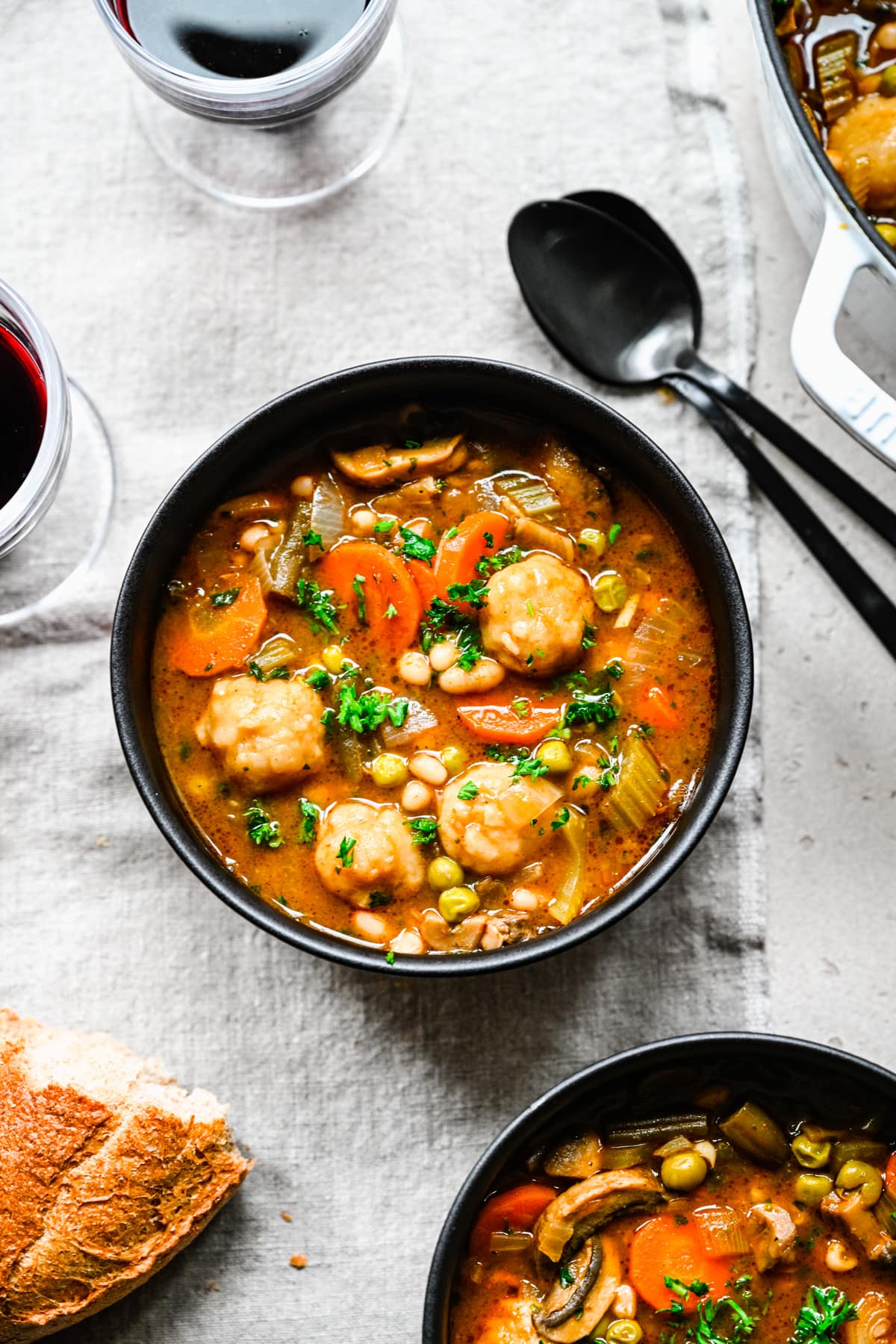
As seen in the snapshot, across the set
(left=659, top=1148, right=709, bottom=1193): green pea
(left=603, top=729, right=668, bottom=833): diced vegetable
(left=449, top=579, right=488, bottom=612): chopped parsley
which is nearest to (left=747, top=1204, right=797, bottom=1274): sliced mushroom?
(left=659, top=1148, right=709, bottom=1193): green pea

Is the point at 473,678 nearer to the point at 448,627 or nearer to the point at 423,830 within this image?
the point at 448,627

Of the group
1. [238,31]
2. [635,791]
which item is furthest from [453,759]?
[238,31]

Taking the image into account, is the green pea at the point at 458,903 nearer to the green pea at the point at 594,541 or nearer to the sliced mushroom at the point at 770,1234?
the green pea at the point at 594,541

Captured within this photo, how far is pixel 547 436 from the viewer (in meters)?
3.09

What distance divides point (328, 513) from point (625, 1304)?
2.00 meters

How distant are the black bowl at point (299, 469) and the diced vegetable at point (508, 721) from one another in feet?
1.27

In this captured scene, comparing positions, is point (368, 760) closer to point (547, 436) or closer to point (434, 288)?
point (547, 436)

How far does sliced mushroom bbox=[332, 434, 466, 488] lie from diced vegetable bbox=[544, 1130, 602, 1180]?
1.65m

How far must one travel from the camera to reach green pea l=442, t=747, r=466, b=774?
116 inches

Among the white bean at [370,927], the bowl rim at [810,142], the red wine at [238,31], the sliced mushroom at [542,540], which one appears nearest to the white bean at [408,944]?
the white bean at [370,927]

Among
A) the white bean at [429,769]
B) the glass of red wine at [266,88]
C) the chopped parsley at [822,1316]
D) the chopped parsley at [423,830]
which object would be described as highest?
the glass of red wine at [266,88]

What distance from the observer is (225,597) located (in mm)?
3033

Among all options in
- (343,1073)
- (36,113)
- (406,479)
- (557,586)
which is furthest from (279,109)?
(343,1073)

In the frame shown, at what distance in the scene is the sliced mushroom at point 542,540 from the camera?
3.01m
